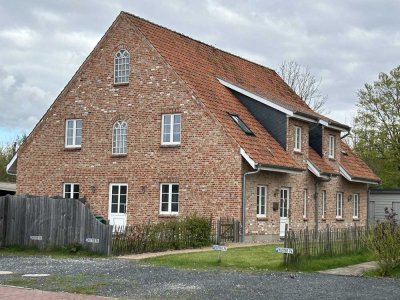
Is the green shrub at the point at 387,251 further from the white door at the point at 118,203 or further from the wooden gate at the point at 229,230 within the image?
the white door at the point at 118,203

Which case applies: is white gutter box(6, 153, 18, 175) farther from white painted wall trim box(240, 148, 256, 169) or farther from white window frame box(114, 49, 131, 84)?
white painted wall trim box(240, 148, 256, 169)

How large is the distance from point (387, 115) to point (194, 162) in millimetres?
25366

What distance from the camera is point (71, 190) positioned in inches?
1248

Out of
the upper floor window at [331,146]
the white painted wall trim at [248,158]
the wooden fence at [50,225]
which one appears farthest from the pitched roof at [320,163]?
the wooden fence at [50,225]

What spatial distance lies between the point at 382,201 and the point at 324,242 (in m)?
24.1

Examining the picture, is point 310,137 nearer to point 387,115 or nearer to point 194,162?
point 194,162

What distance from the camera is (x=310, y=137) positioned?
33.7 m

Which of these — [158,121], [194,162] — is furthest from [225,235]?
[158,121]

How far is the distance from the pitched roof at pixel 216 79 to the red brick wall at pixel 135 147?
0.55m

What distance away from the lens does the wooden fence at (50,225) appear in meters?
21.6

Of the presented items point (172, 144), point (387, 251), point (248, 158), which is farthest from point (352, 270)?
point (172, 144)

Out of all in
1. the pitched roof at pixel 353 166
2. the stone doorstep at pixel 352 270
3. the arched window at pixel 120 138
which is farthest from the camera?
the pitched roof at pixel 353 166

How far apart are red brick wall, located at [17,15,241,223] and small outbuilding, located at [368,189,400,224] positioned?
17.1 m

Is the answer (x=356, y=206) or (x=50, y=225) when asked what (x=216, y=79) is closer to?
(x=356, y=206)
